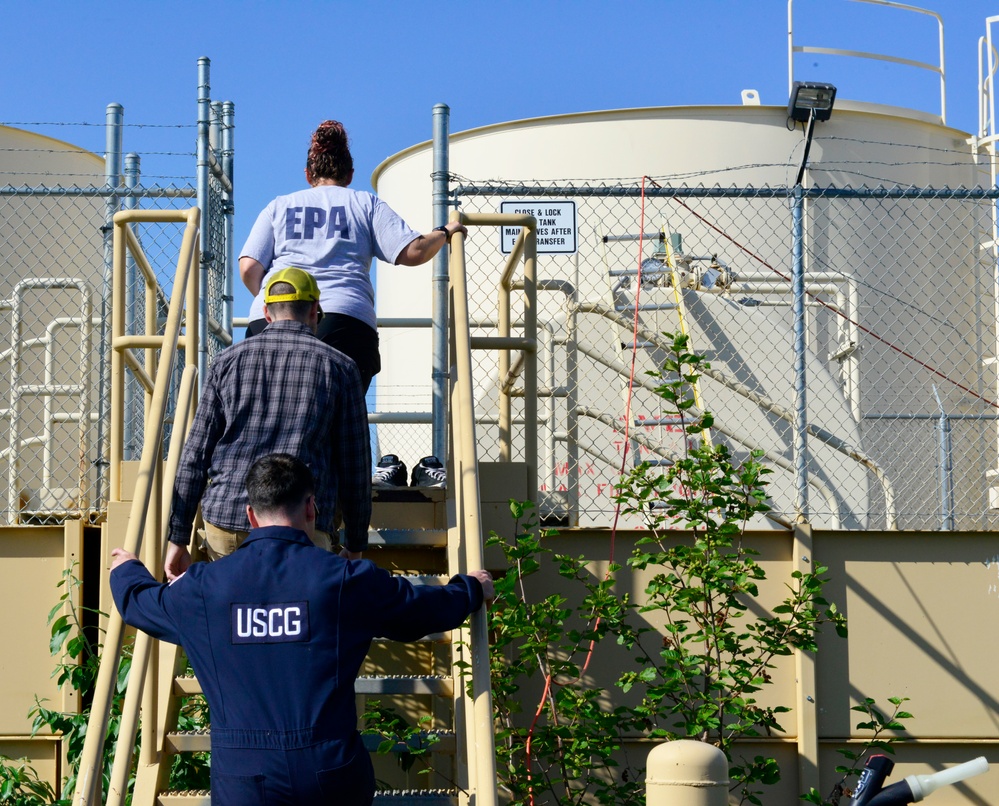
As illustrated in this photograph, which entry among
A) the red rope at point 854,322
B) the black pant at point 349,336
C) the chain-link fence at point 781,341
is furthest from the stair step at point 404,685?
the red rope at point 854,322

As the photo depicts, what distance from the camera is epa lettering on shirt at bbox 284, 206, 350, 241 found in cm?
502

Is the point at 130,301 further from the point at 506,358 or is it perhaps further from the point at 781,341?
the point at 781,341

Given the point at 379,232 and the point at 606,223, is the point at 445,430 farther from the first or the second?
the point at 606,223

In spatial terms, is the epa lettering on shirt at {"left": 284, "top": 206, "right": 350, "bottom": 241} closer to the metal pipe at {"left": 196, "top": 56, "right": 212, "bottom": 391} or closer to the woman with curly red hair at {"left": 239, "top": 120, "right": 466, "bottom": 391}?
the woman with curly red hair at {"left": 239, "top": 120, "right": 466, "bottom": 391}

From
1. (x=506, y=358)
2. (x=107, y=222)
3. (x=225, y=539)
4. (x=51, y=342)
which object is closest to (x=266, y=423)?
(x=225, y=539)

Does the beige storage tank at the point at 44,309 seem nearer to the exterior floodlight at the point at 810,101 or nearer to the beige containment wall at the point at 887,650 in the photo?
the beige containment wall at the point at 887,650

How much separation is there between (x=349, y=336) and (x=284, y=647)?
1.91m

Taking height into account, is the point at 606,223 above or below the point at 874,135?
below

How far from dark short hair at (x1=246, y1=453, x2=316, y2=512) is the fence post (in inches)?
52.2

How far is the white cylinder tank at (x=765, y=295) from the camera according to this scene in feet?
26.8

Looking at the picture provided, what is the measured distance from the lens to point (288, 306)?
4223 millimetres

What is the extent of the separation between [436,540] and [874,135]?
19.9 ft

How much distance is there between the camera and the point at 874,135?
383 inches

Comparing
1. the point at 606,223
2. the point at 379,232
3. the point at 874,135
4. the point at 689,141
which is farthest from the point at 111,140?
the point at 874,135
